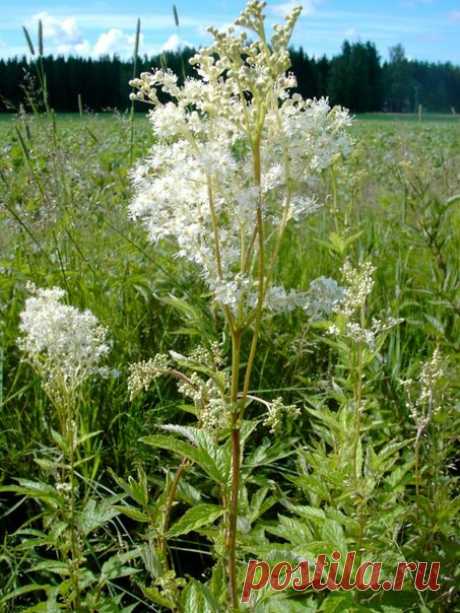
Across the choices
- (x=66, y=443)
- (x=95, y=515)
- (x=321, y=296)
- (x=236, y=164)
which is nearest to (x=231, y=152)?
(x=236, y=164)

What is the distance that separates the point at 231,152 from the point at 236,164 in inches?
3.1

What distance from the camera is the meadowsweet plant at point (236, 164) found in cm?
170

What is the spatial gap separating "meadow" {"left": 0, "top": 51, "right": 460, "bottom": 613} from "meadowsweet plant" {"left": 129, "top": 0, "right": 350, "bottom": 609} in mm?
196

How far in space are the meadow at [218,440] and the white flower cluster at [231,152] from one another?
285 mm

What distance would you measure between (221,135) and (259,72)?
18cm

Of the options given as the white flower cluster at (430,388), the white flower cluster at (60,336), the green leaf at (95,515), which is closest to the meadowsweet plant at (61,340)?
the white flower cluster at (60,336)

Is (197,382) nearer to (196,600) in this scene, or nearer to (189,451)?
(189,451)

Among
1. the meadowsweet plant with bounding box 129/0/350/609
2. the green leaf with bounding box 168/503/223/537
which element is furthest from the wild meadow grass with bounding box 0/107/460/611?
the meadowsweet plant with bounding box 129/0/350/609

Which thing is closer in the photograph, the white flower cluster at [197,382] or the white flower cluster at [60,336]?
the white flower cluster at [197,382]

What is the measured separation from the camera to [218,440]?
6.85ft

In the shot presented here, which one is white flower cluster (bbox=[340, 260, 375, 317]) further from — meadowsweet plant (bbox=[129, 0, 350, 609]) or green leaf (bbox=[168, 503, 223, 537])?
green leaf (bbox=[168, 503, 223, 537])

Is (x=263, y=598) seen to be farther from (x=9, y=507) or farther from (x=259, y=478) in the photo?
(x=9, y=507)

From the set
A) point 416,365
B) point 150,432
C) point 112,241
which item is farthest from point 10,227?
point 416,365

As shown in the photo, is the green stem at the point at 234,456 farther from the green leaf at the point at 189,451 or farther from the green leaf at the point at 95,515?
the green leaf at the point at 95,515
